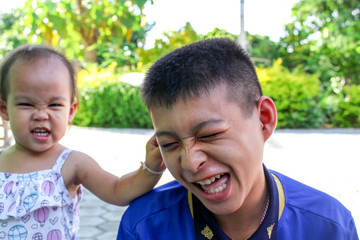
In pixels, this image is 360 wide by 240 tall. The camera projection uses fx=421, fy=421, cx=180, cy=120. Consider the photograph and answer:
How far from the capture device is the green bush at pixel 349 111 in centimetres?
1078

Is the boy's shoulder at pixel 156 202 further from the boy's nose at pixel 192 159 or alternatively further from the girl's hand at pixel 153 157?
the boy's nose at pixel 192 159

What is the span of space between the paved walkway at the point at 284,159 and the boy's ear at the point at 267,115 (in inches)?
93.2

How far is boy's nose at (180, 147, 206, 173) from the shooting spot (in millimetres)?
1329

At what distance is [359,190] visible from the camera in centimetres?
464

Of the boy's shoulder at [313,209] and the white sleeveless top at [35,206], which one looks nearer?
the boy's shoulder at [313,209]

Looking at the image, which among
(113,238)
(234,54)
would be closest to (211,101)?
(234,54)

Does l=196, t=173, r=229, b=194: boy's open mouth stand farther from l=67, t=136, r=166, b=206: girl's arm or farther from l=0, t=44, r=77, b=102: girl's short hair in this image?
l=0, t=44, r=77, b=102: girl's short hair

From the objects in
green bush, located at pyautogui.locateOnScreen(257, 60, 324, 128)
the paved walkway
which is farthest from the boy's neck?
green bush, located at pyautogui.locateOnScreen(257, 60, 324, 128)

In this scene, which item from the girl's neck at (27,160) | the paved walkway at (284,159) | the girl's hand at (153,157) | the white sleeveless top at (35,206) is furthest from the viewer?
the paved walkway at (284,159)

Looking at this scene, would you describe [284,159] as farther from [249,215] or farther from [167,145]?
[167,145]

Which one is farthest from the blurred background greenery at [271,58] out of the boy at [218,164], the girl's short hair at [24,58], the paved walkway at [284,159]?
the boy at [218,164]

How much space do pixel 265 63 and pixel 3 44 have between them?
16.4m

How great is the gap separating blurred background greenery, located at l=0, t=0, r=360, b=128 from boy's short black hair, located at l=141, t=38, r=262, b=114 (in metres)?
6.53

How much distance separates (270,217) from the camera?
145 cm
